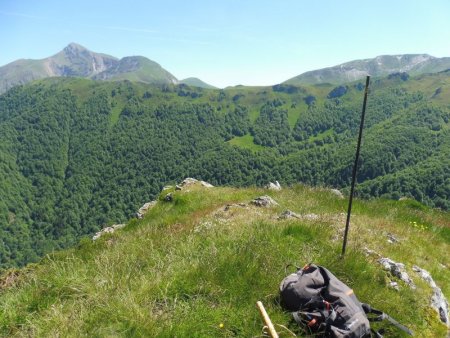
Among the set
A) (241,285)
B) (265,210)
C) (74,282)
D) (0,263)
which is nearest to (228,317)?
(241,285)

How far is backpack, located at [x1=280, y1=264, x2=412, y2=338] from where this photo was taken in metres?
4.66

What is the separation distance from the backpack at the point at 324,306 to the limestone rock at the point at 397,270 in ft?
5.92

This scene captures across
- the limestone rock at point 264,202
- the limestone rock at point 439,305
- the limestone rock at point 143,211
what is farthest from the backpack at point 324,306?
the limestone rock at point 143,211

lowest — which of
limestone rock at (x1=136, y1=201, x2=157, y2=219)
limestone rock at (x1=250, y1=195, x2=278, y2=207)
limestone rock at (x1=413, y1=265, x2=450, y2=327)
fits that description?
limestone rock at (x1=136, y1=201, x2=157, y2=219)

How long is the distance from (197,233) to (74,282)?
3112 millimetres

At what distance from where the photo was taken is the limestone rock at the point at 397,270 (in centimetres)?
678

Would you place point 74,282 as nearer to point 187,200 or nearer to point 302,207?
point 302,207

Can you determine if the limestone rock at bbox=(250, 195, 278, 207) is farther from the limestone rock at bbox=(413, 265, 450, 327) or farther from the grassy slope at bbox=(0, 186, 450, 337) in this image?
the limestone rock at bbox=(413, 265, 450, 327)

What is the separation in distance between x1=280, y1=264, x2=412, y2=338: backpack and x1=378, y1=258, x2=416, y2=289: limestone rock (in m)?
1.80

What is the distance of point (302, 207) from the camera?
12109mm

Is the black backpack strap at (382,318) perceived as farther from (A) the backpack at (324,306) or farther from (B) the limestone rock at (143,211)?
(B) the limestone rock at (143,211)

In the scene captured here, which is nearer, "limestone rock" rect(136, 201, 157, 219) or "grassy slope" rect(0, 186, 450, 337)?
"grassy slope" rect(0, 186, 450, 337)

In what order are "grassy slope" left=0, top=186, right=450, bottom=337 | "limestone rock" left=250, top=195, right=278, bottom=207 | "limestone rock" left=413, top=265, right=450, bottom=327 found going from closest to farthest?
"grassy slope" left=0, top=186, right=450, bottom=337, "limestone rock" left=413, top=265, right=450, bottom=327, "limestone rock" left=250, top=195, right=278, bottom=207

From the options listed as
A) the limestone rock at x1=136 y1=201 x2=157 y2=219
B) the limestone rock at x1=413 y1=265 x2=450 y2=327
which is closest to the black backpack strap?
the limestone rock at x1=413 y1=265 x2=450 y2=327
